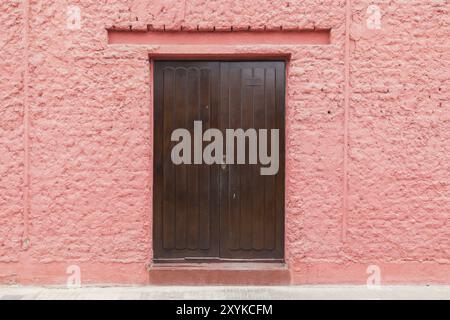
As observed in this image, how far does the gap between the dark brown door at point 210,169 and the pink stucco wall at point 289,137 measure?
193 millimetres

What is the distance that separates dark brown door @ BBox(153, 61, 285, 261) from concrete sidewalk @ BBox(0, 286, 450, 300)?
0.44 metres

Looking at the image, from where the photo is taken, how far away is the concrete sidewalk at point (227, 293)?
500 centimetres

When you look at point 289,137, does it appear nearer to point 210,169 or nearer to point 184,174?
point 210,169

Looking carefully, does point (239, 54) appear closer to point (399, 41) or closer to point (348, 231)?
point (399, 41)

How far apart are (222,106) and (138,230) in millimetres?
1698

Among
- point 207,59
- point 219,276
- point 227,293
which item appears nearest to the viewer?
point 227,293

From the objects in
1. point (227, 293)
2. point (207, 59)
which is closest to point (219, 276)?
point (227, 293)

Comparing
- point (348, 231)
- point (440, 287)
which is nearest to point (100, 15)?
point (348, 231)

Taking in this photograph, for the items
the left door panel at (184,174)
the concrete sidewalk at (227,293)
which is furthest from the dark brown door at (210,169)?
the concrete sidewalk at (227,293)

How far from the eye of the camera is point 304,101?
5.38 m

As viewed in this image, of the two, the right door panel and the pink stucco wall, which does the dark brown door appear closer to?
the right door panel

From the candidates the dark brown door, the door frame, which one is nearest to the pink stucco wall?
the door frame

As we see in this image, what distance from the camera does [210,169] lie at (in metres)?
5.52

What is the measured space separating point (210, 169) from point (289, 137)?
Answer: 0.97 metres
